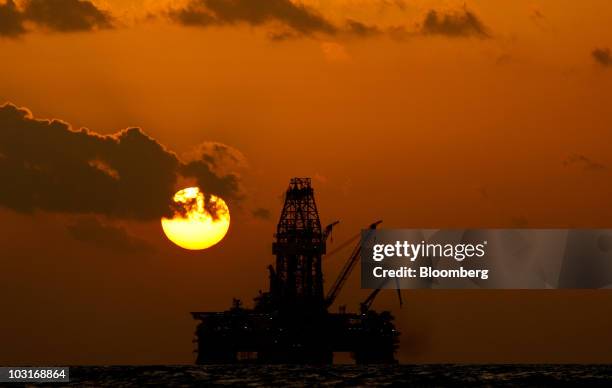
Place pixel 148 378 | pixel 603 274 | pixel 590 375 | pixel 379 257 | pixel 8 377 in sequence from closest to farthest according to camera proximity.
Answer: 1. pixel 8 377
2. pixel 379 257
3. pixel 603 274
4. pixel 148 378
5. pixel 590 375

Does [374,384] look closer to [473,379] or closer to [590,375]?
[473,379]

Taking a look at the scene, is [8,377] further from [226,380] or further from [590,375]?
[590,375]

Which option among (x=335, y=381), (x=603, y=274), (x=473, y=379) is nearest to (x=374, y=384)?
(x=335, y=381)

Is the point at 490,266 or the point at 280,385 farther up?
the point at 490,266

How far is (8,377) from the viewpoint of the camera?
350 ft

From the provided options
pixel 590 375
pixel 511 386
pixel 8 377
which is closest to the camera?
pixel 8 377

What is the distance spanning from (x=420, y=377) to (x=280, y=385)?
25.4 meters

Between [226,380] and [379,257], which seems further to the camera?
[226,380]

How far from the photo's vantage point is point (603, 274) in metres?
131

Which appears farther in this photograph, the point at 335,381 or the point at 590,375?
the point at 590,375

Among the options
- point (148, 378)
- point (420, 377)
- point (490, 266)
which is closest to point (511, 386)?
point (490, 266)

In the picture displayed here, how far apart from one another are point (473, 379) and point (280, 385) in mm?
25339

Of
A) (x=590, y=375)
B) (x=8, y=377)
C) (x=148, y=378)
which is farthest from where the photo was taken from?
(x=590, y=375)

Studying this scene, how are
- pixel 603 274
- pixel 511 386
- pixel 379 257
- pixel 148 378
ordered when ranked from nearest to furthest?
pixel 379 257
pixel 511 386
pixel 603 274
pixel 148 378
